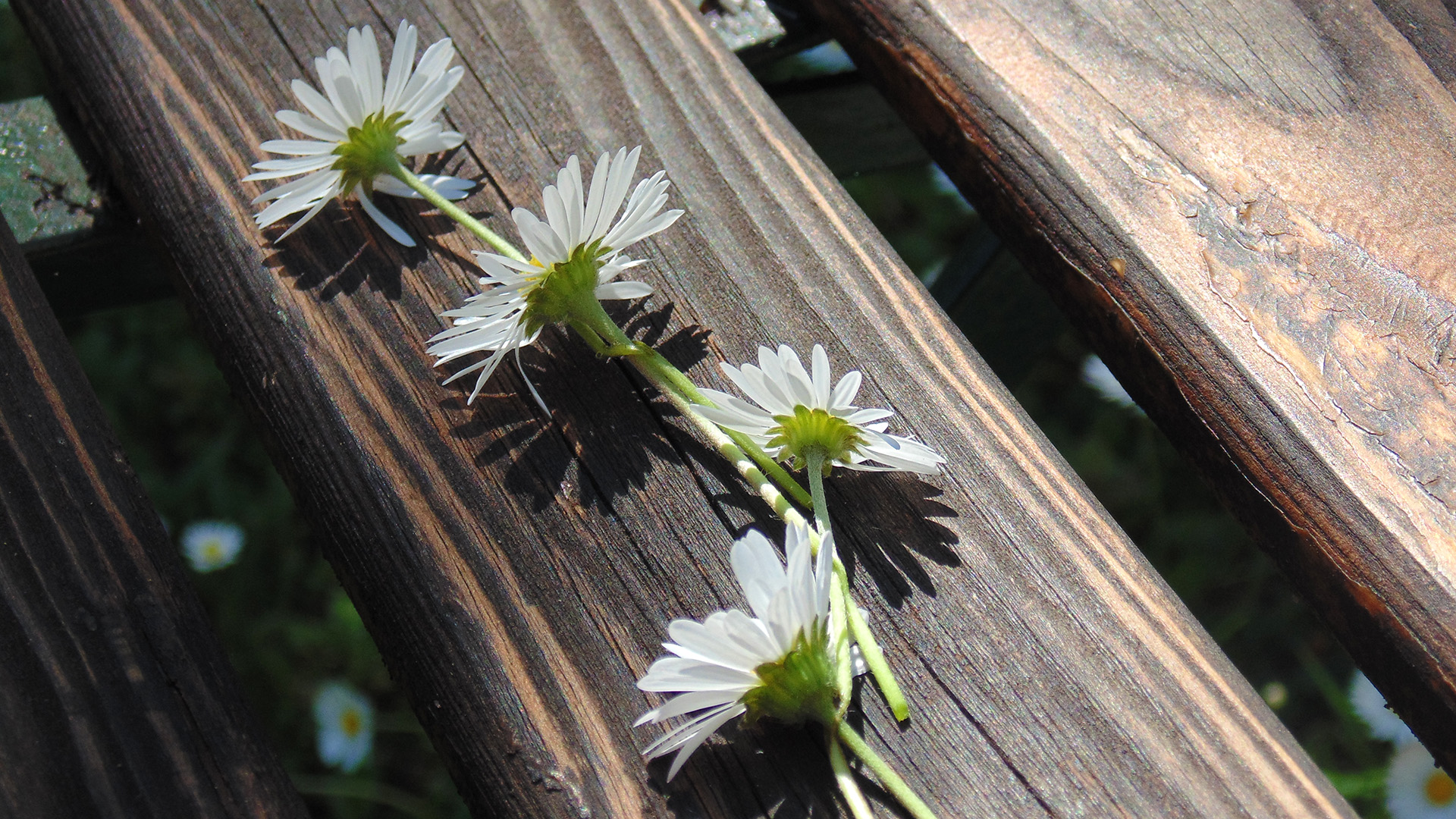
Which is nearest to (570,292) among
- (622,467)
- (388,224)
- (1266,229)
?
(622,467)

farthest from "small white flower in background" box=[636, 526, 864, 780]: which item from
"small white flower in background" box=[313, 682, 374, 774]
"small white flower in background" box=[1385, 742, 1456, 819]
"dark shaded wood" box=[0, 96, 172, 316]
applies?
"small white flower in background" box=[1385, 742, 1456, 819]

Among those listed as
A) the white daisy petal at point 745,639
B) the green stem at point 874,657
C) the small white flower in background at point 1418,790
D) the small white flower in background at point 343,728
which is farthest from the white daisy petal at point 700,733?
the small white flower in background at point 1418,790

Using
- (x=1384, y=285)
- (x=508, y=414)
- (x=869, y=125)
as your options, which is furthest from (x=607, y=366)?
(x=869, y=125)

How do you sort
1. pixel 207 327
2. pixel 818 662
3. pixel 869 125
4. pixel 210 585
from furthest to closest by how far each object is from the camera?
pixel 210 585 → pixel 869 125 → pixel 207 327 → pixel 818 662

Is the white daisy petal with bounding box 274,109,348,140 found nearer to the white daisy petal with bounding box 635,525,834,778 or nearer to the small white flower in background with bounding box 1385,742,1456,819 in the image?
the white daisy petal with bounding box 635,525,834,778

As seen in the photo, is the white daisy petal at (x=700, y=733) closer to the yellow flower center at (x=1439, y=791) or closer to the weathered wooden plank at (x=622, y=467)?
the weathered wooden plank at (x=622, y=467)

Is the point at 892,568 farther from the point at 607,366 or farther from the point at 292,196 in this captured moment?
the point at 292,196
